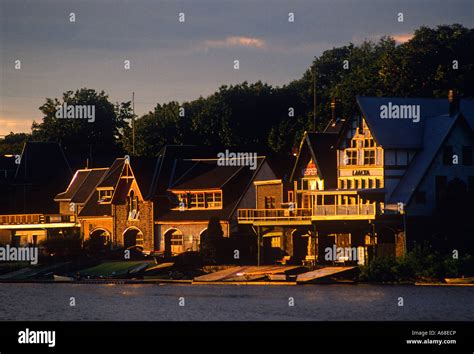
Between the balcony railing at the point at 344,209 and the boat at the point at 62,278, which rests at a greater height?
the balcony railing at the point at 344,209

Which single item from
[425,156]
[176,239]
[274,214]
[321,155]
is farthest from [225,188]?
[425,156]

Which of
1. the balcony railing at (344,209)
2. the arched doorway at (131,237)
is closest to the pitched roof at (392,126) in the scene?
the balcony railing at (344,209)

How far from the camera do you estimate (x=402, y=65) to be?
11925cm

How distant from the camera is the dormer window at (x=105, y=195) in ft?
382

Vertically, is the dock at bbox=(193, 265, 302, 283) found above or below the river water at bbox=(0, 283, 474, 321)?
above

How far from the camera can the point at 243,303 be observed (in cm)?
7362

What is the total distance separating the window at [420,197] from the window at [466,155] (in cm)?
373

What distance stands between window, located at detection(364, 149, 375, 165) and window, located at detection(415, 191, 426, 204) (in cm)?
427

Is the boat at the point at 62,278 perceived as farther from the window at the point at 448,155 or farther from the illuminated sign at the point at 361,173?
the window at the point at 448,155

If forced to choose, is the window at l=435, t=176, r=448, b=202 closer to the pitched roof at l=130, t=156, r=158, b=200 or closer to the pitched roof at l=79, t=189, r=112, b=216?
the pitched roof at l=130, t=156, r=158, b=200

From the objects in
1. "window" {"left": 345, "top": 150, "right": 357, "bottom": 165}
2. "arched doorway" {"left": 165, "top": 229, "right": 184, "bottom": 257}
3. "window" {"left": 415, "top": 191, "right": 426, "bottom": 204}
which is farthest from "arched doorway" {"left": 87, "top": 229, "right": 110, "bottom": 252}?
"window" {"left": 415, "top": 191, "right": 426, "bottom": 204}

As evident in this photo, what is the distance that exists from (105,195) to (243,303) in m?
45.0

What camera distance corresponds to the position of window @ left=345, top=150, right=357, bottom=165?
95188 millimetres

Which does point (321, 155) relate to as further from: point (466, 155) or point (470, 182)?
point (470, 182)
